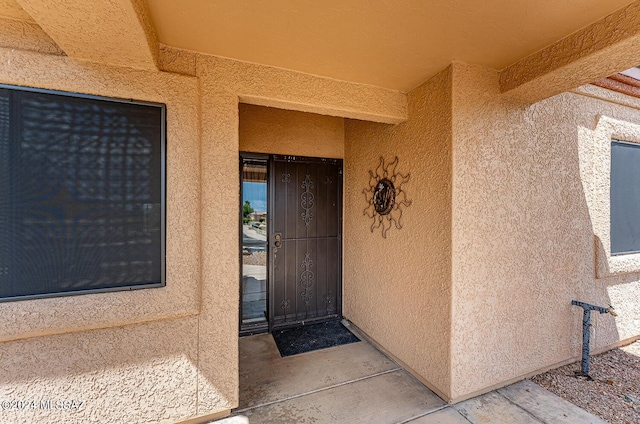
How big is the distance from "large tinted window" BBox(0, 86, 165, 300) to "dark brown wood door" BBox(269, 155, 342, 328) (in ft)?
7.27

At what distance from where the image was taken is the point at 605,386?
119 inches

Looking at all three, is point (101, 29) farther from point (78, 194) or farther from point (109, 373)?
point (109, 373)

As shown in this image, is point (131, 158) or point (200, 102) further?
point (200, 102)

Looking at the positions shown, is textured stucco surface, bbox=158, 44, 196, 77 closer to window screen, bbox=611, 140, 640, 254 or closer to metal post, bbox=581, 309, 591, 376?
metal post, bbox=581, 309, 591, 376

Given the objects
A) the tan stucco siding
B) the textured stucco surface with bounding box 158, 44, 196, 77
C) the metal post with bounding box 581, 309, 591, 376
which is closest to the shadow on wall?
the tan stucco siding

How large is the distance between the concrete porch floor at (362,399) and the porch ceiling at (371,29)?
3.46 metres

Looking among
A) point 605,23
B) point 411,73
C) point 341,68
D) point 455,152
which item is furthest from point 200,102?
point 605,23

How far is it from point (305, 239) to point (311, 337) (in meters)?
1.57

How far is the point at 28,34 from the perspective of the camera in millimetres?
2033

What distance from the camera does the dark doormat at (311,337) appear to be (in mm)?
3863

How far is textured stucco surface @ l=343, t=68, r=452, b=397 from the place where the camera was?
2770mm

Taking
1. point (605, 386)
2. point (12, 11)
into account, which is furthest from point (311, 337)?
point (12, 11)

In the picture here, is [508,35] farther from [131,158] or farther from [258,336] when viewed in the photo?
[258,336]

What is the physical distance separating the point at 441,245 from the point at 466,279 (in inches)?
16.5
